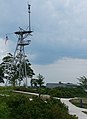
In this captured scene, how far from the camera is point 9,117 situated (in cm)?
1454

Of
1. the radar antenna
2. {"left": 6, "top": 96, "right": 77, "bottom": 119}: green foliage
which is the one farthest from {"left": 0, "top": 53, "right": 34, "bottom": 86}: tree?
{"left": 6, "top": 96, "right": 77, "bottom": 119}: green foliage

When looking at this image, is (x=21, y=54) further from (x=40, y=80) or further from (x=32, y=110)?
(x=32, y=110)

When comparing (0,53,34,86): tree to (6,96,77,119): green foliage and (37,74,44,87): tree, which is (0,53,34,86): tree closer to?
(37,74,44,87): tree

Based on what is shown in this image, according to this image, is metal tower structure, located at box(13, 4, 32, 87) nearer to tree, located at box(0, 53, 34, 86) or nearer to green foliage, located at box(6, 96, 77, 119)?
tree, located at box(0, 53, 34, 86)

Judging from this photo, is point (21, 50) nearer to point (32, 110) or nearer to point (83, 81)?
point (83, 81)

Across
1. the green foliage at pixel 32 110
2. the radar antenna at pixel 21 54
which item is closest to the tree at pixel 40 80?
the radar antenna at pixel 21 54

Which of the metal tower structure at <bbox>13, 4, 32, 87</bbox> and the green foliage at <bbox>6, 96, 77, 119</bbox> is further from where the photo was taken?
the metal tower structure at <bbox>13, 4, 32, 87</bbox>

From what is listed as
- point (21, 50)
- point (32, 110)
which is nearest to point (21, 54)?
point (21, 50)

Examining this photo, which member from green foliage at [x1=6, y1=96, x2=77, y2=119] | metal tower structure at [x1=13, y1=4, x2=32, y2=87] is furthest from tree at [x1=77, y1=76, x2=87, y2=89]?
green foliage at [x1=6, y1=96, x2=77, y2=119]

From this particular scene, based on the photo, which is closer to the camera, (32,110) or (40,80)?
(32,110)

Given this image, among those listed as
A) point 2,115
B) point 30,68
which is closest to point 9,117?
point 2,115

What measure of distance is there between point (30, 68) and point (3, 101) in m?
58.0

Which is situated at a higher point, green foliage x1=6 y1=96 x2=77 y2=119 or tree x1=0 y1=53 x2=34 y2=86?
tree x1=0 y1=53 x2=34 y2=86

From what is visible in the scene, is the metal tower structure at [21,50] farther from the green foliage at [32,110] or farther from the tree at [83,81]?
the green foliage at [32,110]
